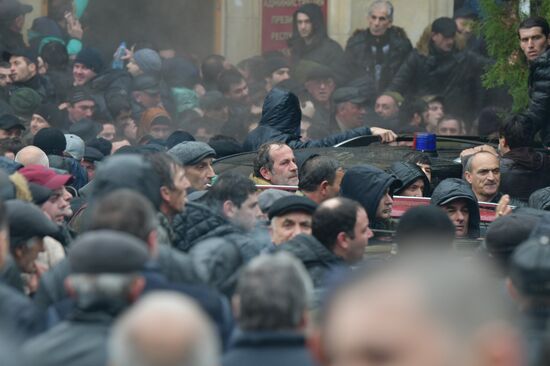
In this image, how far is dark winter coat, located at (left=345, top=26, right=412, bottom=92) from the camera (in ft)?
61.2

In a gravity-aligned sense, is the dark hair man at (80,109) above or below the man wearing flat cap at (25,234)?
below

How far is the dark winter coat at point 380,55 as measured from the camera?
61.2 feet

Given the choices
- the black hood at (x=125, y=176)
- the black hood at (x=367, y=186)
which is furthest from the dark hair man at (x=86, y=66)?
the black hood at (x=125, y=176)

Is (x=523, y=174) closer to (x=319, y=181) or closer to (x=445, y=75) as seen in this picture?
(x=319, y=181)

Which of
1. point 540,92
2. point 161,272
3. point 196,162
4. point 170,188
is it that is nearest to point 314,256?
point 170,188

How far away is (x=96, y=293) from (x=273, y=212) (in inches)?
114

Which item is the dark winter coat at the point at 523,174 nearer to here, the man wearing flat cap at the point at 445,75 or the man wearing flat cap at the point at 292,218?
the man wearing flat cap at the point at 292,218

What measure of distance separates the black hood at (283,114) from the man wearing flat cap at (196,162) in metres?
3.09

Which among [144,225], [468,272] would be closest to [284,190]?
[144,225]

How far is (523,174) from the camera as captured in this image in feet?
37.0

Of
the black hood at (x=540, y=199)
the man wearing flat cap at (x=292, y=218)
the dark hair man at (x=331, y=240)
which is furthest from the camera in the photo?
the black hood at (x=540, y=199)

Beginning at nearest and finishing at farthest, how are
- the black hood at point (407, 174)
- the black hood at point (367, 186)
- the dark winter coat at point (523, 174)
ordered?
the black hood at point (367, 186) → the black hood at point (407, 174) → the dark winter coat at point (523, 174)

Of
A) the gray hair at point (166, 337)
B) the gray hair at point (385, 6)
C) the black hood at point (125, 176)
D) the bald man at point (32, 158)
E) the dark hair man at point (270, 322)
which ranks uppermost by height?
the gray hair at point (385, 6)

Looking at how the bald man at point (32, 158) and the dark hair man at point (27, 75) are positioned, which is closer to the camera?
the bald man at point (32, 158)
